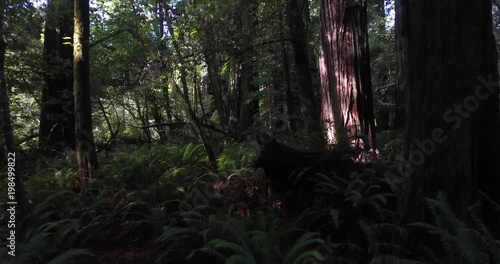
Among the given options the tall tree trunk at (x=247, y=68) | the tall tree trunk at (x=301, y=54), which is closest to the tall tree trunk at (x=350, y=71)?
the tall tree trunk at (x=301, y=54)

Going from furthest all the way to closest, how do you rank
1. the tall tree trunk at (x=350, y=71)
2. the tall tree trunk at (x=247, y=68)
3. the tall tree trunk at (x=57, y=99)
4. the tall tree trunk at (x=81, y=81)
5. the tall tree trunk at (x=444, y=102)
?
the tall tree trunk at (x=57, y=99) < the tall tree trunk at (x=247, y=68) < the tall tree trunk at (x=81, y=81) < the tall tree trunk at (x=350, y=71) < the tall tree trunk at (x=444, y=102)

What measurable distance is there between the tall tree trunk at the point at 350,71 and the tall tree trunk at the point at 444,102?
7.72 feet

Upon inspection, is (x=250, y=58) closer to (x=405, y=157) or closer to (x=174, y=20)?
(x=174, y=20)

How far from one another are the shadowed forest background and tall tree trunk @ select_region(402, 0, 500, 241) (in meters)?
0.01

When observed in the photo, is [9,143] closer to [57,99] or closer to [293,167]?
[293,167]

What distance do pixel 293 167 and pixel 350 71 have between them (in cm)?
202

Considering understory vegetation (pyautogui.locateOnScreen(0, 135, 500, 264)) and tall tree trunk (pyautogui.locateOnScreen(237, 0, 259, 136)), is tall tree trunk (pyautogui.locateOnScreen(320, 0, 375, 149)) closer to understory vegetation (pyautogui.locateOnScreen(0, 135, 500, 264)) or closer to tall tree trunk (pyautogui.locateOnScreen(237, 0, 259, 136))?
understory vegetation (pyautogui.locateOnScreen(0, 135, 500, 264))

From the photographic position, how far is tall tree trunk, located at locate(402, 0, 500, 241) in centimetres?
350

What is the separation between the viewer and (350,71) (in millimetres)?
6188

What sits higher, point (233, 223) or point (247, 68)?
point (247, 68)

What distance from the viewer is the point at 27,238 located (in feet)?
15.6

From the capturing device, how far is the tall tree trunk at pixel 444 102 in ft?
11.5

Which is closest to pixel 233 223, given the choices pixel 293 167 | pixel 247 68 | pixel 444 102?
pixel 293 167

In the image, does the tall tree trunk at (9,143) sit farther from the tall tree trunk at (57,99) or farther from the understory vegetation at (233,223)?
the tall tree trunk at (57,99)
